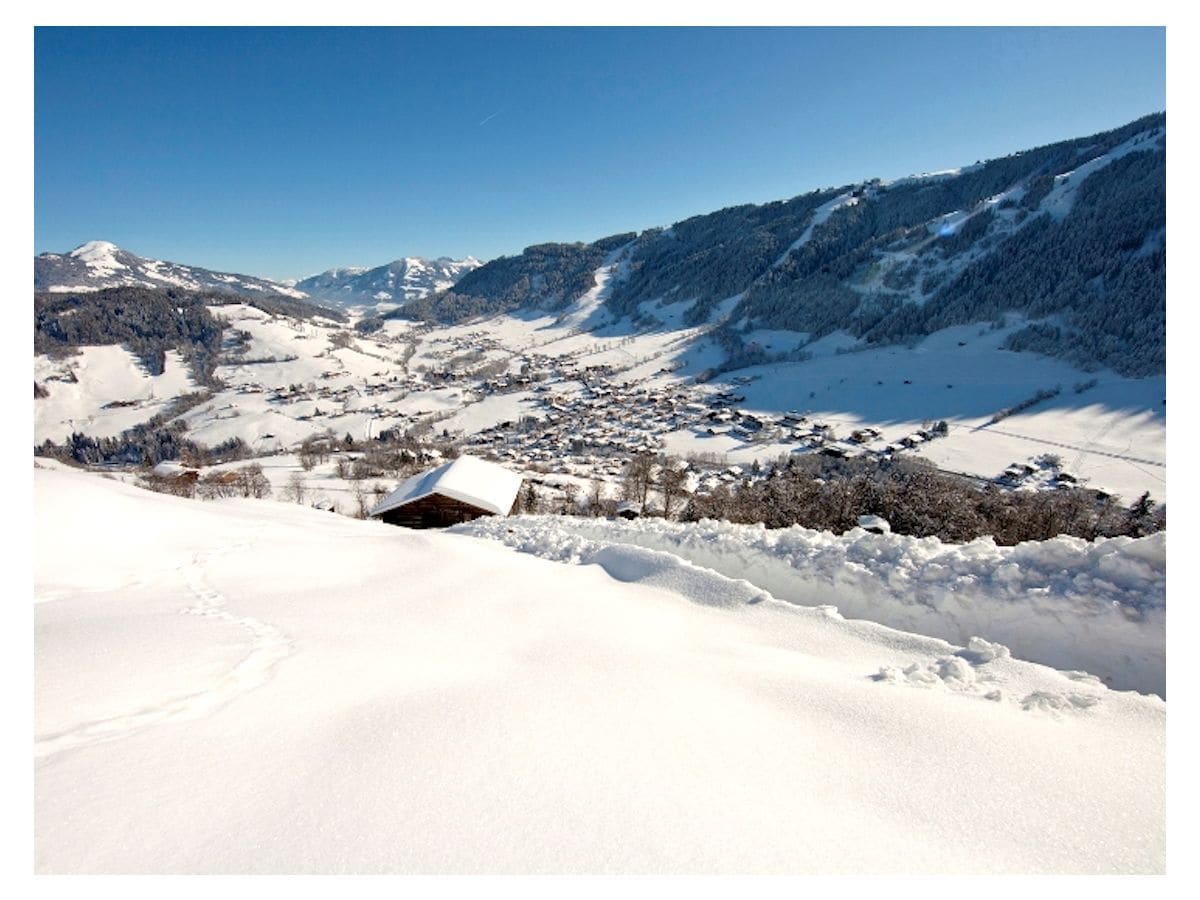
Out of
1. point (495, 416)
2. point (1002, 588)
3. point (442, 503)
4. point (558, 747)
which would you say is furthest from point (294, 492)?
point (495, 416)

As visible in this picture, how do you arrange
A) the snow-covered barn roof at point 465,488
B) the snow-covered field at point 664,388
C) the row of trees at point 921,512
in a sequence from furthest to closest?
1. the snow-covered field at point 664,388
2. the snow-covered barn roof at point 465,488
3. the row of trees at point 921,512

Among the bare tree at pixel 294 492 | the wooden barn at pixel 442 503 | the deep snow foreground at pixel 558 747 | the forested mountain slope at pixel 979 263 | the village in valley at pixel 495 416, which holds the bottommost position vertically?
the bare tree at pixel 294 492

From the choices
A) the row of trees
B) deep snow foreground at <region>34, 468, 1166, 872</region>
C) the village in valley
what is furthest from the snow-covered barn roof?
deep snow foreground at <region>34, 468, 1166, 872</region>

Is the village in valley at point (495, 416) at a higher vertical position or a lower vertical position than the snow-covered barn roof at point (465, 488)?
higher

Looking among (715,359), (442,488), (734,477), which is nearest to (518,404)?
(715,359)

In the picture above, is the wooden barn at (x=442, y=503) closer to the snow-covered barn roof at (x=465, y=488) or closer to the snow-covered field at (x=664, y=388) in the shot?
the snow-covered barn roof at (x=465, y=488)

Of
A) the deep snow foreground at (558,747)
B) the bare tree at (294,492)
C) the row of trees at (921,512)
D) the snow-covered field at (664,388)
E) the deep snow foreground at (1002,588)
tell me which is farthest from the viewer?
the snow-covered field at (664,388)

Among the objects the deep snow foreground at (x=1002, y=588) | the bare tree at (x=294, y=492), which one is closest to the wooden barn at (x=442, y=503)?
the deep snow foreground at (x=1002, y=588)

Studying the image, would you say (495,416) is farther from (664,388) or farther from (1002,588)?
(1002,588)
